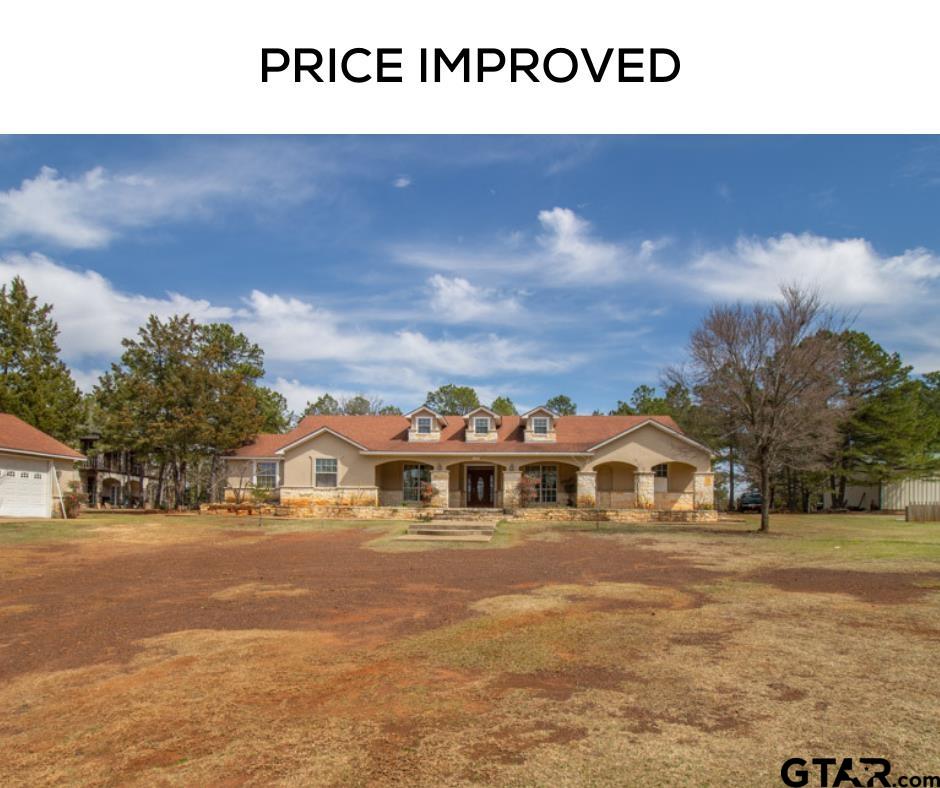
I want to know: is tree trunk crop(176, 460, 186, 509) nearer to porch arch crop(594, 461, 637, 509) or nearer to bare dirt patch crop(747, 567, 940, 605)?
porch arch crop(594, 461, 637, 509)

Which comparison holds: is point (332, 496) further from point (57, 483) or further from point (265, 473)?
point (57, 483)

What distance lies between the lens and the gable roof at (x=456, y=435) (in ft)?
111

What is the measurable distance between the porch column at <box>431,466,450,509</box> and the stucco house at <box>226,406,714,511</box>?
5cm

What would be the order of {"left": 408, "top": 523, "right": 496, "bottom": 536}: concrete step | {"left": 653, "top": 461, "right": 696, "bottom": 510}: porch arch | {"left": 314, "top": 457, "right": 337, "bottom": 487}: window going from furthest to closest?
{"left": 314, "top": 457, "right": 337, "bottom": 487}: window, {"left": 653, "top": 461, "right": 696, "bottom": 510}: porch arch, {"left": 408, "top": 523, "right": 496, "bottom": 536}: concrete step

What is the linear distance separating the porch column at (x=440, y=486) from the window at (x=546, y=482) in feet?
15.4

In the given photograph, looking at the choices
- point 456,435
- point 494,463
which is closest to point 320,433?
point 456,435

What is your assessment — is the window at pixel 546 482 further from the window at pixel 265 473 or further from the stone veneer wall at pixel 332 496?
the window at pixel 265 473

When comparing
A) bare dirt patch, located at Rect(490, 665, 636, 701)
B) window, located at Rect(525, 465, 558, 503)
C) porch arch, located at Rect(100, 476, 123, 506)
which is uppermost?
window, located at Rect(525, 465, 558, 503)

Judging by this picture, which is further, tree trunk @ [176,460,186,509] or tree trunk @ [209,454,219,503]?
tree trunk @ [176,460,186,509]

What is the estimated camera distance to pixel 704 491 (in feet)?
111

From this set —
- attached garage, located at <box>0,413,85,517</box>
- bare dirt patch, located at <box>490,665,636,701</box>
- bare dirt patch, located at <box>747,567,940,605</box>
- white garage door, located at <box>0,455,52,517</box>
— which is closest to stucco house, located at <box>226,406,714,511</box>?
attached garage, located at <box>0,413,85,517</box>

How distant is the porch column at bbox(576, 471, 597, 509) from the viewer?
33.3 m

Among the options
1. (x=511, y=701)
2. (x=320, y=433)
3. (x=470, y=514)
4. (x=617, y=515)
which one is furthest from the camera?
(x=320, y=433)

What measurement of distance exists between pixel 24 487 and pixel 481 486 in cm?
2156
